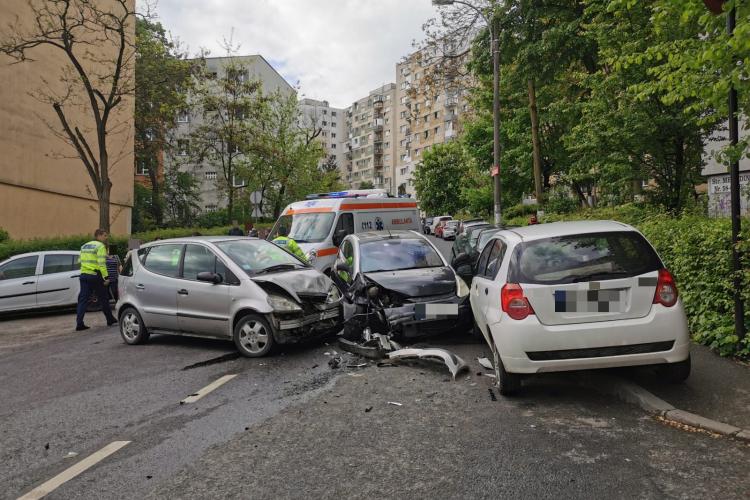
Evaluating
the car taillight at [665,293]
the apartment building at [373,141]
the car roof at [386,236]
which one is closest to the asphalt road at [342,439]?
the car taillight at [665,293]

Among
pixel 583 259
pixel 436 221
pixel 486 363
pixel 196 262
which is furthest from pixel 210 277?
pixel 436 221

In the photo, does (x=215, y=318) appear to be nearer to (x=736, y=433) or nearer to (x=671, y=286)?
(x=671, y=286)

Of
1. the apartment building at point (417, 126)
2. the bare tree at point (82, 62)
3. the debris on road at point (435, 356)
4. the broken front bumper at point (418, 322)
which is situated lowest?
the debris on road at point (435, 356)

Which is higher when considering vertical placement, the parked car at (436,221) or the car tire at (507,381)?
the parked car at (436,221)

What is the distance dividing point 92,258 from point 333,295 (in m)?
5.44

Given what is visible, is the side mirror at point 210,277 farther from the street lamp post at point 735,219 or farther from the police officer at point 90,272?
the street lamp post at point 735,219

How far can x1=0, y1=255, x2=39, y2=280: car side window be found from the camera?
13.2m

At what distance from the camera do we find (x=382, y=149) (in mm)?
111688

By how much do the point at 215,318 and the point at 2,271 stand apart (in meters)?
8.01

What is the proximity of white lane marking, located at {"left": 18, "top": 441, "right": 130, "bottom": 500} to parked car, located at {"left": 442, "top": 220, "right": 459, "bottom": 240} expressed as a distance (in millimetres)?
34908

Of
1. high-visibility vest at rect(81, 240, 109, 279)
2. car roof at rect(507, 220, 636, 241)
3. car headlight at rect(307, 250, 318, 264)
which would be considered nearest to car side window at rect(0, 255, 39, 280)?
high-visibility vest at rect(81, 240, 109, 279)

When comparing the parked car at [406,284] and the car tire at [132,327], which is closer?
the parked car at [406,284]

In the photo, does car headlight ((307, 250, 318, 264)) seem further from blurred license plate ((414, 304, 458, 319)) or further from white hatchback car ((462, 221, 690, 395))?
white hatchback car ((462, 221, 690, 395))

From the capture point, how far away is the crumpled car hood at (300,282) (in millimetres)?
7875
